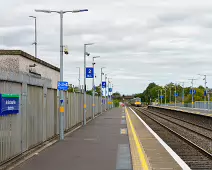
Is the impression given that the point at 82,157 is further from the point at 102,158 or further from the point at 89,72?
the point at 89,72

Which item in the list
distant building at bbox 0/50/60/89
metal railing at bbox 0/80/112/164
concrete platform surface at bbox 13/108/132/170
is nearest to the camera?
concrete platform surface at bbox 13/108/132/170

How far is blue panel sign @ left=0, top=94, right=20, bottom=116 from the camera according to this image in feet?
34.9

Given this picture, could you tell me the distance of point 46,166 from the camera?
10836 millimetres

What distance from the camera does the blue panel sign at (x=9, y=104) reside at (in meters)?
10.6

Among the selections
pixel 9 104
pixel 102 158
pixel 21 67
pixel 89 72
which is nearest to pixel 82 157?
A: pixel 102 158

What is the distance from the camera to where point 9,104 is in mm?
11266

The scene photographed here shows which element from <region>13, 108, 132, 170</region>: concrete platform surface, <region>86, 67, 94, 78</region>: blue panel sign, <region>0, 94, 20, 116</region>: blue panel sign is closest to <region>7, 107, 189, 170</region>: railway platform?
<region>13, 108, 132, 170</region>: concrete platform surface

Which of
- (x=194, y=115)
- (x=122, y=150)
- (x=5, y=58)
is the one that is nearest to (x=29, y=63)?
(x=5, y=58)

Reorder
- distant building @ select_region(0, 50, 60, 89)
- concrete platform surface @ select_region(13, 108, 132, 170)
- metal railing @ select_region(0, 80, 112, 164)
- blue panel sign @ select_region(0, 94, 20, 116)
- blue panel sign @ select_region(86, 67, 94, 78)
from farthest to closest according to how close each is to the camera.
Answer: blue panel sign @ select_region(86, 67, 94, 78), distant building @ select_region(0, 50, 60, 89), metal railing @ select_region(0, 80, 112, 164), concrete platform surface @ select_region(13, 108, 132, 170), blue panel sign @ select_region(0, 94, 20, 116)

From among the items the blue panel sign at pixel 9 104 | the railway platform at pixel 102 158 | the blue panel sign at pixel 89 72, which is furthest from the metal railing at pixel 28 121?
the blue panel sign at pixel 89 72

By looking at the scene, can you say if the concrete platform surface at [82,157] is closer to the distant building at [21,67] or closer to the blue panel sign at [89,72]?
the distant building at [21,67]

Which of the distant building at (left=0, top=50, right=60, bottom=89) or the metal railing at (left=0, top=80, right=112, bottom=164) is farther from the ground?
the distant building at (left=0, top=50, right=60, bottom=89)

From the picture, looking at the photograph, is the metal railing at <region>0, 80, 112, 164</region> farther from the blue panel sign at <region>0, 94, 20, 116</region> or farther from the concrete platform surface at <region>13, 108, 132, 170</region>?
the concrete platform surface at <region>13, 108, 132, 170</region>

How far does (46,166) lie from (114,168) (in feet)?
6.02
